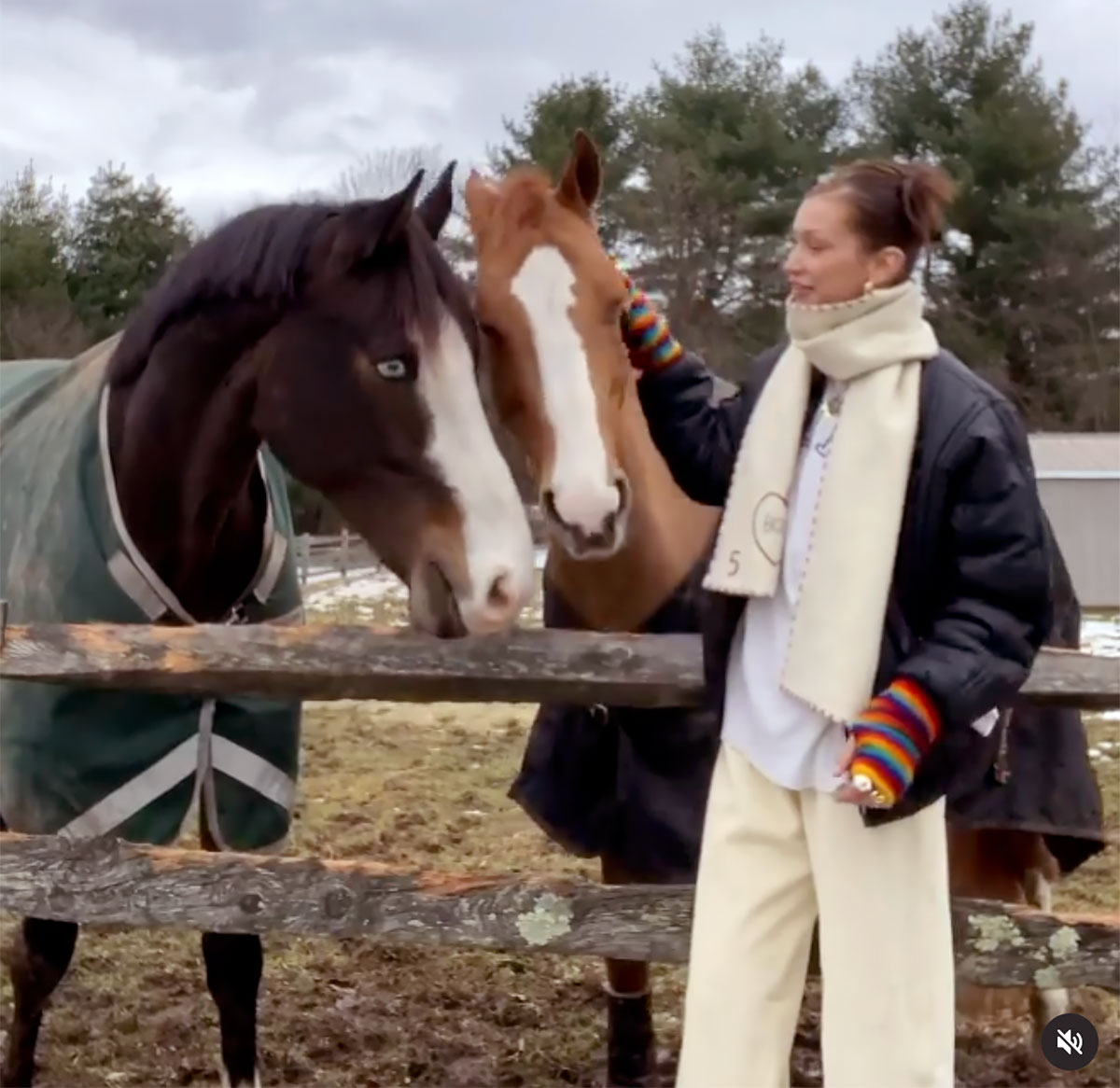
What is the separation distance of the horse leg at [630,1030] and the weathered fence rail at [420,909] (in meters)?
0.65

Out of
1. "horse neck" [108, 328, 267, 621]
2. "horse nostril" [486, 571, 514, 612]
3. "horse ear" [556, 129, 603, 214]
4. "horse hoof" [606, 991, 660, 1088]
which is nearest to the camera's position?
"horse nostril" [486, 571, 514, 612]

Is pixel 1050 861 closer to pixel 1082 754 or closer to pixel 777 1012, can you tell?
pixel 1082 754

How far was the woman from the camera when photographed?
5.78 feet

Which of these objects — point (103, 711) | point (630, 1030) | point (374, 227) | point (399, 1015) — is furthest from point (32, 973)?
point (374, 227)

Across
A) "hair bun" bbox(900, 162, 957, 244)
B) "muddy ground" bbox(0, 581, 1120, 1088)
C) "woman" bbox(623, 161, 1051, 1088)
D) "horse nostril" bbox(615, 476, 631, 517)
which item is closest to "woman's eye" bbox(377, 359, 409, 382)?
"horse nostril" bbox(615, 476, 631, 517)

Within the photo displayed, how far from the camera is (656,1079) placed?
307cm

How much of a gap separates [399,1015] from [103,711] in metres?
1.28

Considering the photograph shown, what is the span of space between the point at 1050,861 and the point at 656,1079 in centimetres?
113

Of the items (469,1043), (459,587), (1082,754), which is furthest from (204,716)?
(1082,754)

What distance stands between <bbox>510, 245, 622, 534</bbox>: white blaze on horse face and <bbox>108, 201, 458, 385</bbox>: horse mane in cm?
21

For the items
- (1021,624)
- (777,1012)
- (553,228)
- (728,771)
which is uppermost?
(553,228)

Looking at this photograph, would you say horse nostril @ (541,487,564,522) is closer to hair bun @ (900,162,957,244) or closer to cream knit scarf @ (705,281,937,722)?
cream knit scarf @ (705,281,937,722)

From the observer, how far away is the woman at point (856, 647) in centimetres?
176

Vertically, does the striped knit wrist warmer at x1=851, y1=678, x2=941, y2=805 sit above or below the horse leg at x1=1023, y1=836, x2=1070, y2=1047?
above
